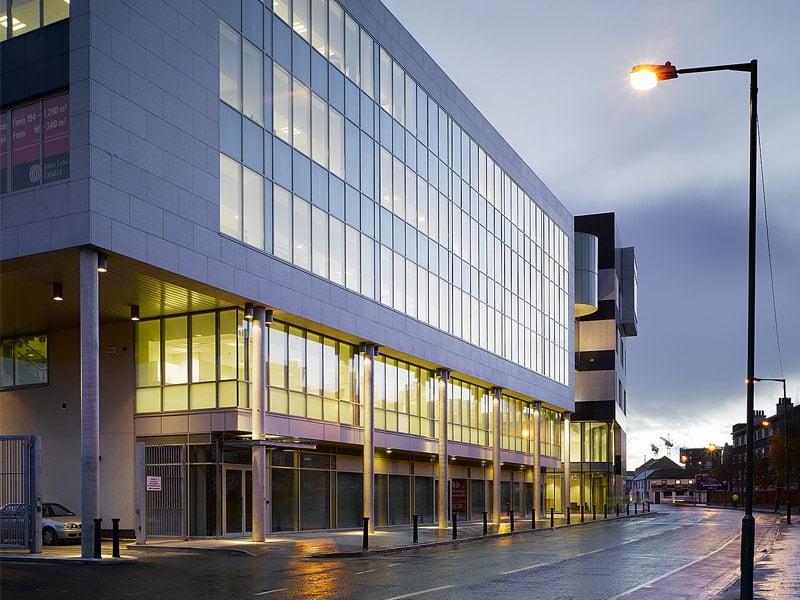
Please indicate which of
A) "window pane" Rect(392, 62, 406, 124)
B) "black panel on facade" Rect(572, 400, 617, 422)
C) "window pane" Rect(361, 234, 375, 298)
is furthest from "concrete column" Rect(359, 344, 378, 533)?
"black panel on facade" Rect(572, 400, 617, 422)

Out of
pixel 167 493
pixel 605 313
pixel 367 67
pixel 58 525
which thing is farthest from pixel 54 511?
pixel 605 313

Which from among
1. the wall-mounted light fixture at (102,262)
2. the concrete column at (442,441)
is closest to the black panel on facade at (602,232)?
the concrete column at (442,441)

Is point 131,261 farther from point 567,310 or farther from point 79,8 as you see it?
point 567,310

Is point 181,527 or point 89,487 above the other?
point 89,487

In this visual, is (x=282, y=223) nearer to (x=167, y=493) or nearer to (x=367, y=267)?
(x=367, y=267)

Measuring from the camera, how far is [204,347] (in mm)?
30750

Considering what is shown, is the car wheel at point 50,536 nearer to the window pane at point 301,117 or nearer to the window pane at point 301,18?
the window pane at point 301,117

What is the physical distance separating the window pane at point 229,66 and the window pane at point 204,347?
22.6ft

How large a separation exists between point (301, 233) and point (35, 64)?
1045 cm

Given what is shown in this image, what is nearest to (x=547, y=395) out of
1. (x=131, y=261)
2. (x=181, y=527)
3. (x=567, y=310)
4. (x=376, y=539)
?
(x=567, y=310)

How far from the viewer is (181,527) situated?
29.9m

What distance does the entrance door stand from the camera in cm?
3072

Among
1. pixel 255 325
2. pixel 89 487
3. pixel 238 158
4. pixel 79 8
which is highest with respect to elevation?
pixel 79 8

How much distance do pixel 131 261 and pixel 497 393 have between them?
101 ft
